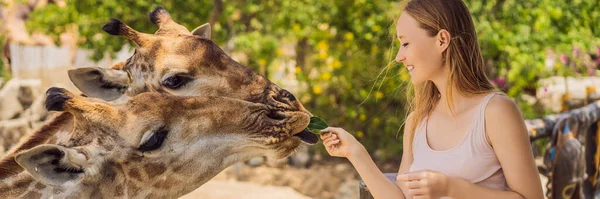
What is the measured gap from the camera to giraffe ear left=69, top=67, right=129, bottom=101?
3307 mm

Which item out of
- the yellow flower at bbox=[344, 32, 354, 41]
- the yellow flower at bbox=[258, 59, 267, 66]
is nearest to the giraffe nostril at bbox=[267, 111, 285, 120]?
the yellow flower at bbox=[344, 32, 354, 41]

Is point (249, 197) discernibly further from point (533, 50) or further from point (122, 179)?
point (122, 179)

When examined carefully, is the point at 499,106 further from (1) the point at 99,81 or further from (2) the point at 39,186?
(1) the point at 99,81

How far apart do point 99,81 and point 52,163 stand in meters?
1.13

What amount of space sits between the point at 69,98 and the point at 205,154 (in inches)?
17.8

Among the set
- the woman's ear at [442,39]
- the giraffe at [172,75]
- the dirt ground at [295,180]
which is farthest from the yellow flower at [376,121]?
the woman's ear at [442,39]

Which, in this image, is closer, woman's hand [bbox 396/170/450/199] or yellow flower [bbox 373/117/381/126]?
woman's hand [bbox 396/170/450/199]

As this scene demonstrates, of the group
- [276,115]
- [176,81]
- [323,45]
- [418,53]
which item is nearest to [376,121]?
[323,45]

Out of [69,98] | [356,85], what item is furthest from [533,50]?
[69,98]

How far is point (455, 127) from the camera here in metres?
2.42

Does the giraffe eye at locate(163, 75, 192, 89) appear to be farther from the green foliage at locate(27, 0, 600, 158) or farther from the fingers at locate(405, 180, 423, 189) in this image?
the green foliage at locate(27, 0, 600, 158)

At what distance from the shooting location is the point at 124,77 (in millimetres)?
3453

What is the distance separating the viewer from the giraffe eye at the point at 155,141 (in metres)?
2.41

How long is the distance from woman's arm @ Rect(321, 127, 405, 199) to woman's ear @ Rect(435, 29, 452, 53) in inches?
15.4
